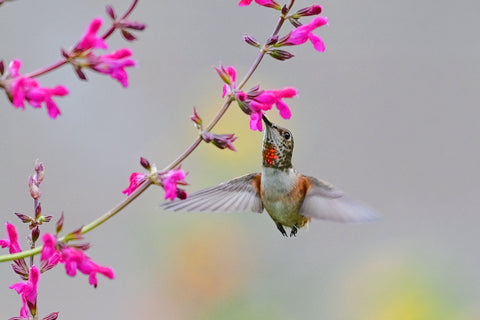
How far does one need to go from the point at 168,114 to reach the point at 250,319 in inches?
126

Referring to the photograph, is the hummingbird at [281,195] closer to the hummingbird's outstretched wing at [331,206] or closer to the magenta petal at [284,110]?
the hummingbird's outstretched wing at [331,206]

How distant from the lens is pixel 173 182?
146 centimetres

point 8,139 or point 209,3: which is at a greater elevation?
point 209,3

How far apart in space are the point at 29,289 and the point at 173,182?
0.33m

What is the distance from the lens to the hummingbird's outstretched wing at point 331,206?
1.87 metres

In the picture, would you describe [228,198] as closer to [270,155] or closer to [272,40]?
[270,155]

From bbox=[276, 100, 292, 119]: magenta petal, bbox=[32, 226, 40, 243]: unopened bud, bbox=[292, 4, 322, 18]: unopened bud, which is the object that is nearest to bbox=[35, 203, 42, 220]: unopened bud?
bbox=[32, 226, 40, 243]: unopened bud

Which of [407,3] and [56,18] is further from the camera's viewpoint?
[407,3]

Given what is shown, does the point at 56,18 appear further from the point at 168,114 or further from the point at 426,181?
the point at 426,181

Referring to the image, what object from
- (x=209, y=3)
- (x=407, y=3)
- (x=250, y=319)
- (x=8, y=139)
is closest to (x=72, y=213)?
(x=8, y=139)

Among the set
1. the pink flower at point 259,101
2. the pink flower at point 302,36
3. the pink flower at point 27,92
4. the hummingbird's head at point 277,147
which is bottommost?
the pink flower at point 27,92

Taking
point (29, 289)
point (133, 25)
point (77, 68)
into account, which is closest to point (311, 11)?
point (133, 25)

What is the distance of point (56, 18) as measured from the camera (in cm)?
626

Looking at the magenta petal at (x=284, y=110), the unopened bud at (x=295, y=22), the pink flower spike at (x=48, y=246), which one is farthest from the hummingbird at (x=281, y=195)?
the pink flower spike at (x=48, y=246)
